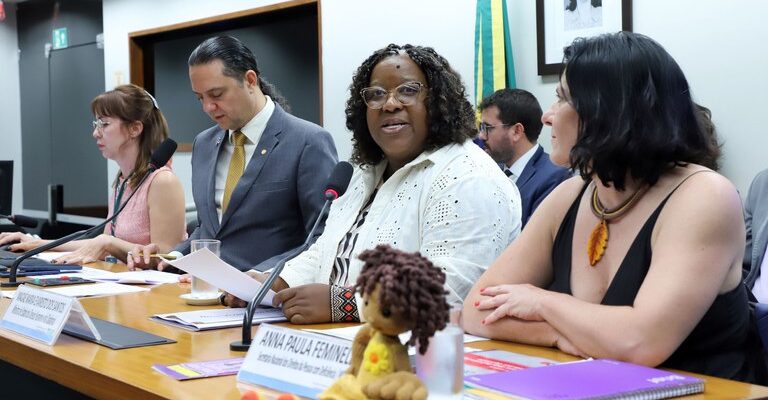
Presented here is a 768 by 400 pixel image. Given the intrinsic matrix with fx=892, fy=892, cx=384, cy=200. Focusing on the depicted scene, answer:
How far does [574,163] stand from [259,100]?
1657 millimetres

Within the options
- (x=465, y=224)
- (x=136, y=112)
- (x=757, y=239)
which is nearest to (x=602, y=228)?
(x=465, y=224)

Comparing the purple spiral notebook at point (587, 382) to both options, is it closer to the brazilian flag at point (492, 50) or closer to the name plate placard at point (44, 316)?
the name plate placard at point (44, 316)

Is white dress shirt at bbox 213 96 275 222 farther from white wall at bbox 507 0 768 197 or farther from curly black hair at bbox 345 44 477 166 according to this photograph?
white wall at bbox 507 0 768 197

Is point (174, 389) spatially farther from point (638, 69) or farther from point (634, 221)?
point (638, 69)

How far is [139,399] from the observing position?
4.21 ft

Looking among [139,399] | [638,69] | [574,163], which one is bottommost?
[139,399]

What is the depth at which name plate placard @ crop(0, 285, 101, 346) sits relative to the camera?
163cm

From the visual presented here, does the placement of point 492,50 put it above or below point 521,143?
above

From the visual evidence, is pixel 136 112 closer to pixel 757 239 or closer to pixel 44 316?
pixel 44 316

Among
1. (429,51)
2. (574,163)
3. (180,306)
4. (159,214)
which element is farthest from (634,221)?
(159,214)

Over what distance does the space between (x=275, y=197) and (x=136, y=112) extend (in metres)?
0.97

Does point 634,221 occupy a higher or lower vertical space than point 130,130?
lower

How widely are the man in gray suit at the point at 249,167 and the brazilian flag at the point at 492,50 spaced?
138 centimetres

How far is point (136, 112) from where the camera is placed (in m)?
3.57
